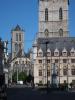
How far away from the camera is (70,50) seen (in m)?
114

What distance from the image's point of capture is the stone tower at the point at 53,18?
121812 mm

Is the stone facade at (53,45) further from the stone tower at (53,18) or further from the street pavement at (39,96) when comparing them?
the street pavement at (39,96)

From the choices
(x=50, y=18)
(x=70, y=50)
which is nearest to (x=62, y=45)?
(x=70, y=50)

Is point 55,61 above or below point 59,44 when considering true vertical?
below

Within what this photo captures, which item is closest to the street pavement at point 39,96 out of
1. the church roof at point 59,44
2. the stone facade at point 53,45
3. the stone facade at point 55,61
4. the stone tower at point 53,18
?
the stone facade at point 53,45

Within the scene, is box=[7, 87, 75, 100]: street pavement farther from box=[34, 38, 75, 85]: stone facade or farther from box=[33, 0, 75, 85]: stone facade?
box=[34, 38, 75, 85]: stone facade

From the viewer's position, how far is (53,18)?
405 ft

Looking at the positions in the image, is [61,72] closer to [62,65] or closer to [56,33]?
[62,65]

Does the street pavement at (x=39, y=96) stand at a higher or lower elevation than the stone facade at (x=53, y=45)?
lower

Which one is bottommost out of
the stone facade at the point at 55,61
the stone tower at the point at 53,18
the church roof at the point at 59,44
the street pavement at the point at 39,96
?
the street pavement at the point at 39,96

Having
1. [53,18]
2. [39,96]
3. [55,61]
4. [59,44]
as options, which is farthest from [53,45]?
[39,96]

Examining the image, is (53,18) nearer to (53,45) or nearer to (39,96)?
(53,45)

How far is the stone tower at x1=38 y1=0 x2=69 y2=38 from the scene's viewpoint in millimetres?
121812

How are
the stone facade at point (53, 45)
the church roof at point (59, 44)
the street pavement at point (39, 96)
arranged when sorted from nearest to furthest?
the street pavement at point (39, 96), the stone facade at point (53, 45), the church roof at point (59, 44)
